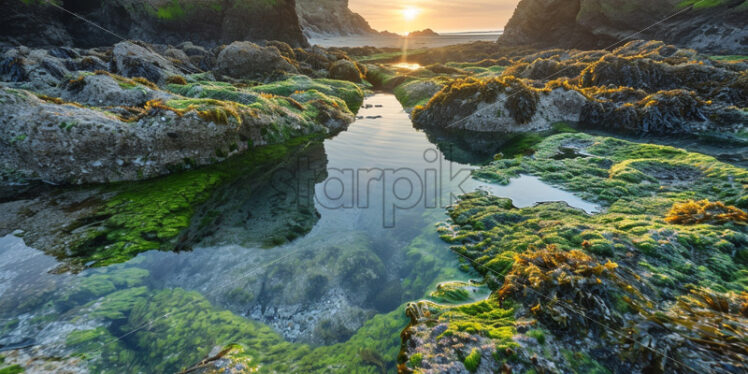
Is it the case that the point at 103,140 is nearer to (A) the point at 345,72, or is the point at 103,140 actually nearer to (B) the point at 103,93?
(B) the point at 103,93

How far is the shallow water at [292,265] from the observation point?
465 cm

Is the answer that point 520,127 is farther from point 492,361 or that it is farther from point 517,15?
point 517,15

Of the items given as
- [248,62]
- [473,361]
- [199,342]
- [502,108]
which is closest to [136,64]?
[248,62]

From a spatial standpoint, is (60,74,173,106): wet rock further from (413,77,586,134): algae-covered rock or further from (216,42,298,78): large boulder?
(216,42,298,78): large boulder

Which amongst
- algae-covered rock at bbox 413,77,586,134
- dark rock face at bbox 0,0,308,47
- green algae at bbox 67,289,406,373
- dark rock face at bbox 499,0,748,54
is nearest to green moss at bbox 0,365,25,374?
green algae at bbox 67,289,406,373

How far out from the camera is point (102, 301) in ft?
16.2

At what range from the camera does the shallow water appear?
4.65 metres

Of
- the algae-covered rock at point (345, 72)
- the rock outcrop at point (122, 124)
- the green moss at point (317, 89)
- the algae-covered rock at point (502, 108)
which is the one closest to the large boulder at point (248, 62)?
the green moss at point (317, 89)

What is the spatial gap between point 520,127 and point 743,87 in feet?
37.6

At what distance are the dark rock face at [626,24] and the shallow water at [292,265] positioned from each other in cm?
4238

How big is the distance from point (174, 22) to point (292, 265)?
89234mm

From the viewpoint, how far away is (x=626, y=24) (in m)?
59.6

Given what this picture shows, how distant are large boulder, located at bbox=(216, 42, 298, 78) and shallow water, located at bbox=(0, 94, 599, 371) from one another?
25733 millimetres

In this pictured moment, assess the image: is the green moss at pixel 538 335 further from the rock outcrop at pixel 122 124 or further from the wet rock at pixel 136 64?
the wet rock at pixel 136 64
